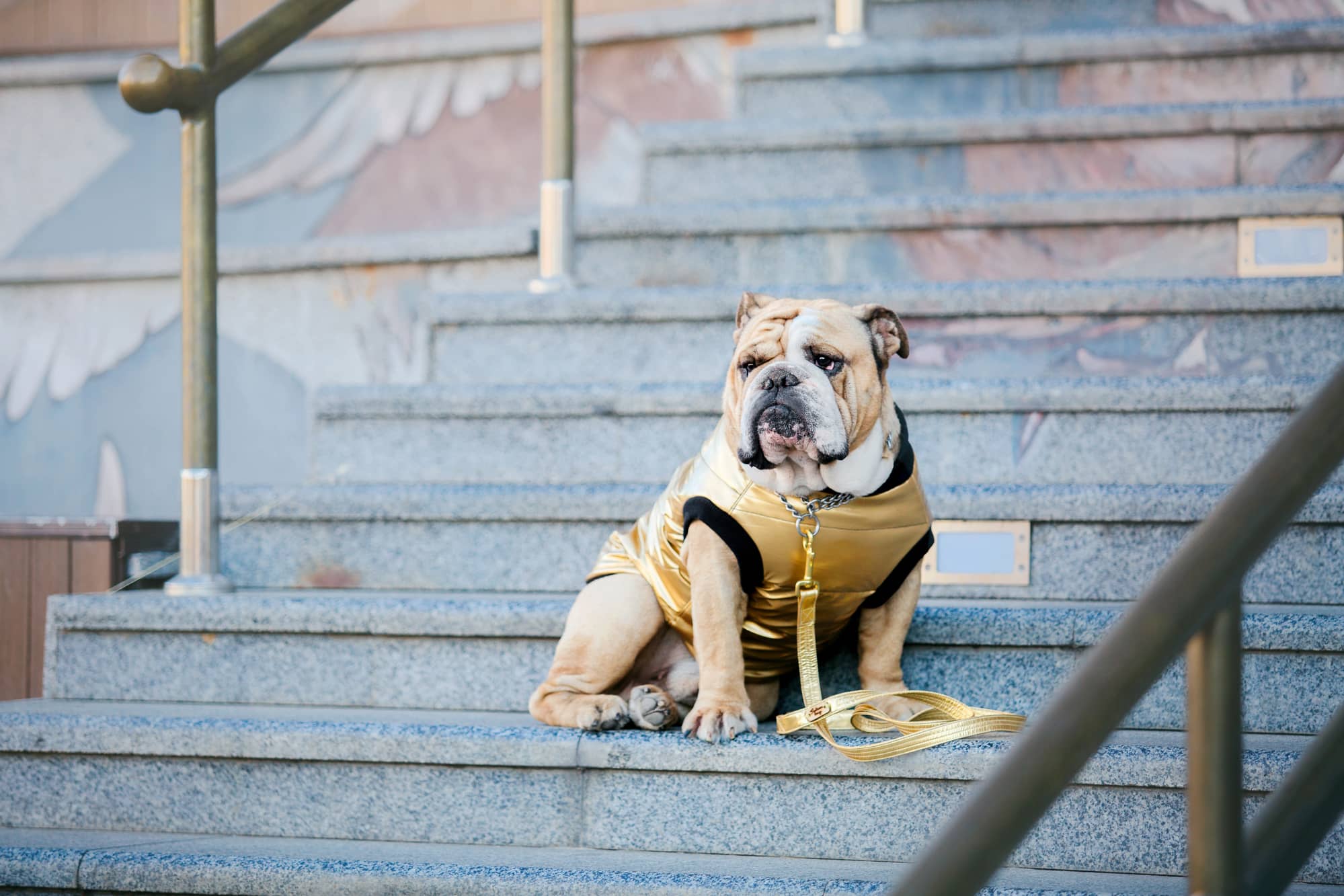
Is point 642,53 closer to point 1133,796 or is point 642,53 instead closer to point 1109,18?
point 1109,18

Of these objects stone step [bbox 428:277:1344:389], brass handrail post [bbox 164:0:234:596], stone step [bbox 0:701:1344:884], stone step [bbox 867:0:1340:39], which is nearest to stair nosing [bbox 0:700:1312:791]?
stone step [bbox 0:701:1344:884]

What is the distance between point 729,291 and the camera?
119 inches

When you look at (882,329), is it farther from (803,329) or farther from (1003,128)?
(1003,128)

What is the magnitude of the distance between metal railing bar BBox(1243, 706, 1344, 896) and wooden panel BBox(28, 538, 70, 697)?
8.48 feet

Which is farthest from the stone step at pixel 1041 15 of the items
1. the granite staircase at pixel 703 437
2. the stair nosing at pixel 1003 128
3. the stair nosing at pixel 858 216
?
the stair nosing at pixel 858 216

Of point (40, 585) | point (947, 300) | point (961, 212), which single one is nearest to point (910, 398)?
point (947, 300)

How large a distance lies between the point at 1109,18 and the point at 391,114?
2.48 metres

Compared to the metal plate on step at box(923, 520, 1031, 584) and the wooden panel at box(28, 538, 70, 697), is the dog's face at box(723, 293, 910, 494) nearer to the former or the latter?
the metal plate on step at box(923, 520, 1031, 584)

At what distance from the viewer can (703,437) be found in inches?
111

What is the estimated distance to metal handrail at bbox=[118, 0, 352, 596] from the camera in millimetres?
2574

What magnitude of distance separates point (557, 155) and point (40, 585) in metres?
1.62

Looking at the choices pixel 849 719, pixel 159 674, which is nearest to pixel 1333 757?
pixel 849 719

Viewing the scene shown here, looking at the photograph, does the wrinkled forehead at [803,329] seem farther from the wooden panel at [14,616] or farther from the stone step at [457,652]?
the wooden panel at [14,616]

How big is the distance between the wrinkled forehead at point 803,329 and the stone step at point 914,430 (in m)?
0.61
